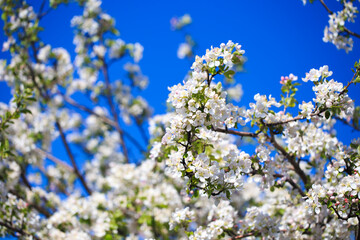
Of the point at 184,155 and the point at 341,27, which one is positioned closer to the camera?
the point at 184,155

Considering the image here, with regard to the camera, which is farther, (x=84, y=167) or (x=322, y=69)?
(x=84, y=167)

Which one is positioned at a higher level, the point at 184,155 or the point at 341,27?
the point at 341,27

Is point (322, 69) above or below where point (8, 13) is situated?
below

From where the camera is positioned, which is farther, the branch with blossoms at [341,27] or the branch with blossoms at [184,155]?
the branch with blossoms at [341,27]

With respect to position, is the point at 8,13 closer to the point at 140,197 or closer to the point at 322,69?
the point at 140,197

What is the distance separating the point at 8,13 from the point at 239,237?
19.4 feet

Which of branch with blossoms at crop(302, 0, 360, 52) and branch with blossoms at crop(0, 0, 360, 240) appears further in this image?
branch with blossoms at crop(302, 0, 360, 52)

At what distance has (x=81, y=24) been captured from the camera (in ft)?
23.4

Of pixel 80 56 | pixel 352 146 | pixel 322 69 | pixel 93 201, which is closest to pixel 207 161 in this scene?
pixel 322 69

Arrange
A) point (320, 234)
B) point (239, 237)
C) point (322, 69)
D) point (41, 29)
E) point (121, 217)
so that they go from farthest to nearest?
1. point (41, 29)
2. point (121, 217)
3. point (320, 234)
4. point (239, 237)
5. point (322, 69)

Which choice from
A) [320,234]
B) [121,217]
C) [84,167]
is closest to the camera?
[320,234]

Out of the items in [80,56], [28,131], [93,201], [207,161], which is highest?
[80,56]

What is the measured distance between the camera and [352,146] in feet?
9.55

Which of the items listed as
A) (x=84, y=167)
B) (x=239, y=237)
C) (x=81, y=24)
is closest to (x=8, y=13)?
(x=81, y=24)
